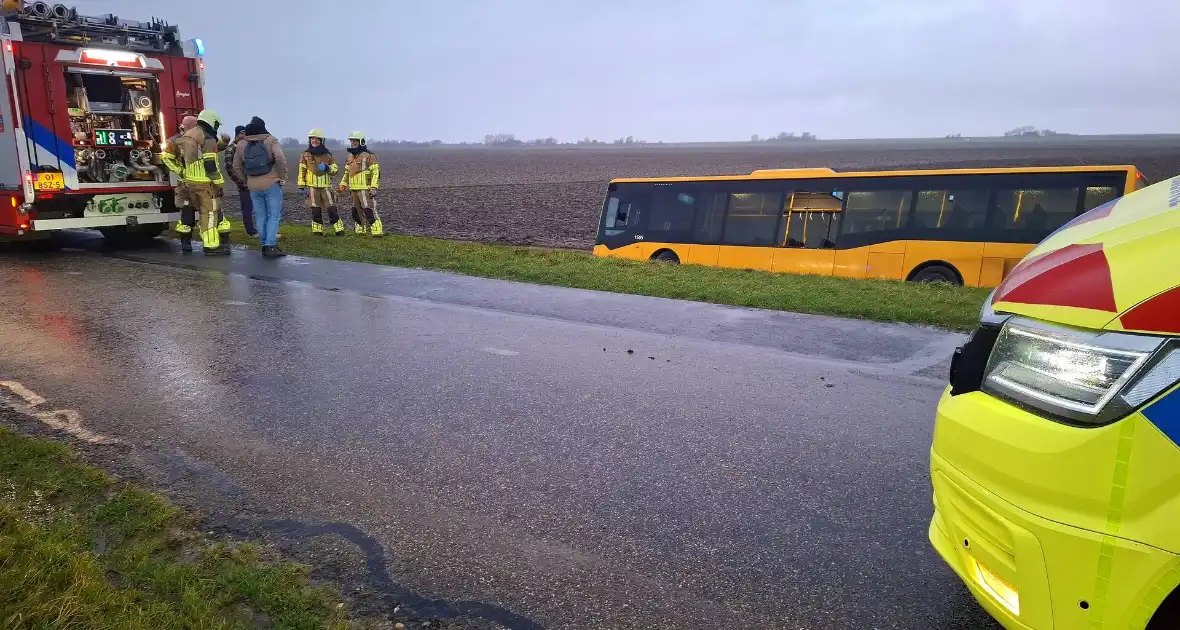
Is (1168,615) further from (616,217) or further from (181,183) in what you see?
(616,217)

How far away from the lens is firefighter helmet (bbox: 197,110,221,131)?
12.6 m

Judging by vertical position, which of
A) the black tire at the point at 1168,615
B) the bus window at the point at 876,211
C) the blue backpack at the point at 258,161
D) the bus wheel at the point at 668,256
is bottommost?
the bus wheel at the point at 668,256

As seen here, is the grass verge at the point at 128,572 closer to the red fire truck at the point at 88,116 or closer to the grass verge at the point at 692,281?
the grass verge at the point at 692,281

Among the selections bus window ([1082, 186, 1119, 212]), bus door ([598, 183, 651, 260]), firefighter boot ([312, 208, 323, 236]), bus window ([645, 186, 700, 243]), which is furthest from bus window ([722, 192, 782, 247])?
firefighter boot ([312, 208, 323, 236])

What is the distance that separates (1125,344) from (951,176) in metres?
12.7

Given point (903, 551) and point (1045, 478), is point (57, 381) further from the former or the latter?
point (1045, 478)

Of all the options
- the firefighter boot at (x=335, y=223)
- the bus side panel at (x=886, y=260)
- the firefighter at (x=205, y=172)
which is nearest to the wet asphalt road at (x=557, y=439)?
the firefighter at (x=205, y=172)

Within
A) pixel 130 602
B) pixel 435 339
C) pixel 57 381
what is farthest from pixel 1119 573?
pixel 57 381

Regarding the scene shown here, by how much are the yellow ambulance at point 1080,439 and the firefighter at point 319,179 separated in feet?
49.4

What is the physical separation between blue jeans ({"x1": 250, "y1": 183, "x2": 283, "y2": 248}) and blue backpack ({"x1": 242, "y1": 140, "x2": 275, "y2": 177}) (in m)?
Answer: 0.30

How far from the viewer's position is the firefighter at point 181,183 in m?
12.9

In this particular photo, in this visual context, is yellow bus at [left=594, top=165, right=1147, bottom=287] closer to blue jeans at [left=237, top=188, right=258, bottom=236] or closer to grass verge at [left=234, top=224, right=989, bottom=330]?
grass verge at [left=234, top=224, right=989, bottom=330]

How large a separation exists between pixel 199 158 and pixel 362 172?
4.04m

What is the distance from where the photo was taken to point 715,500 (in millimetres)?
3801
